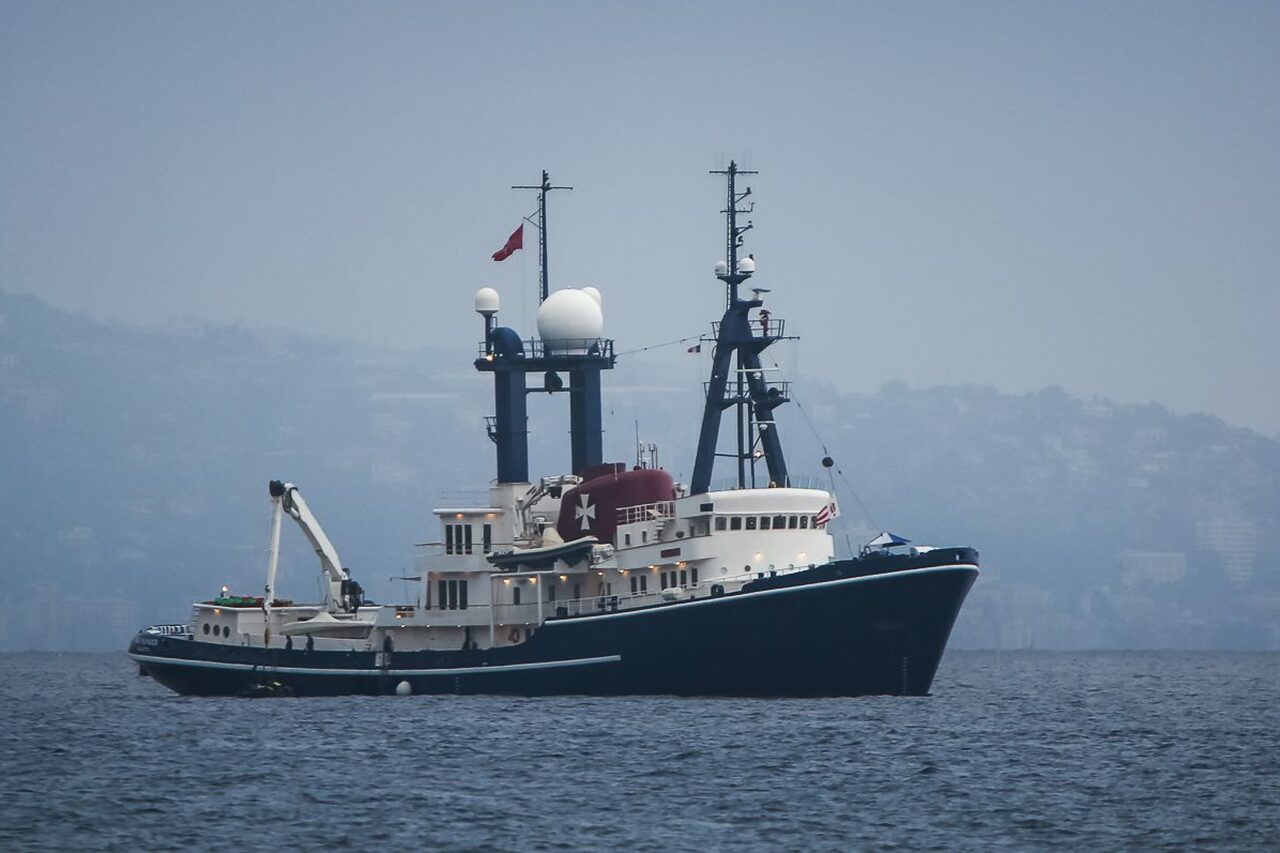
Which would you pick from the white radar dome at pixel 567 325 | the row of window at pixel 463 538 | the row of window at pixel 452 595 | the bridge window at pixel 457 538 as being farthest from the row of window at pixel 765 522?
the white radar dome at pixel 567 325

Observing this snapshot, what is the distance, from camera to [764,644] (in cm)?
5872

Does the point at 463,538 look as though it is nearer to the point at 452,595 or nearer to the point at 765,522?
the point at 452,595

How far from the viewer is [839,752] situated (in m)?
49.6

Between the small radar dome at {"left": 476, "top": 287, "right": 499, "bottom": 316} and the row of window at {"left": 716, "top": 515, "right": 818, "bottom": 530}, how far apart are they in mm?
16698

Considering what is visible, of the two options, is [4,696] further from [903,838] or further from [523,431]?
[903,838]

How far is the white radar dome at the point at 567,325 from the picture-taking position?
72562 millimetres

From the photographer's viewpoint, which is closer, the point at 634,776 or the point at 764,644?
the point at 634,776

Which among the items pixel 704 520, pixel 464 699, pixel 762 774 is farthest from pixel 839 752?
pixel 464 699

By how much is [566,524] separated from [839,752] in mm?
18905

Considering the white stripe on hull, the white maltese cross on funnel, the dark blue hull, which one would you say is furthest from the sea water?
the white maltese cross on funnel

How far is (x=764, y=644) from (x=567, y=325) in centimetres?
1823

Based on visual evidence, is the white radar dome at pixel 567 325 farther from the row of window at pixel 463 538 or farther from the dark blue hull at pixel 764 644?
the dark blue hull at pixel 764 644

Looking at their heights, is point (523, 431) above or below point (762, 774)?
above

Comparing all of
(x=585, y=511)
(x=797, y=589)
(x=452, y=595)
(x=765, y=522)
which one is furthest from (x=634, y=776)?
(x=452, y=595)
